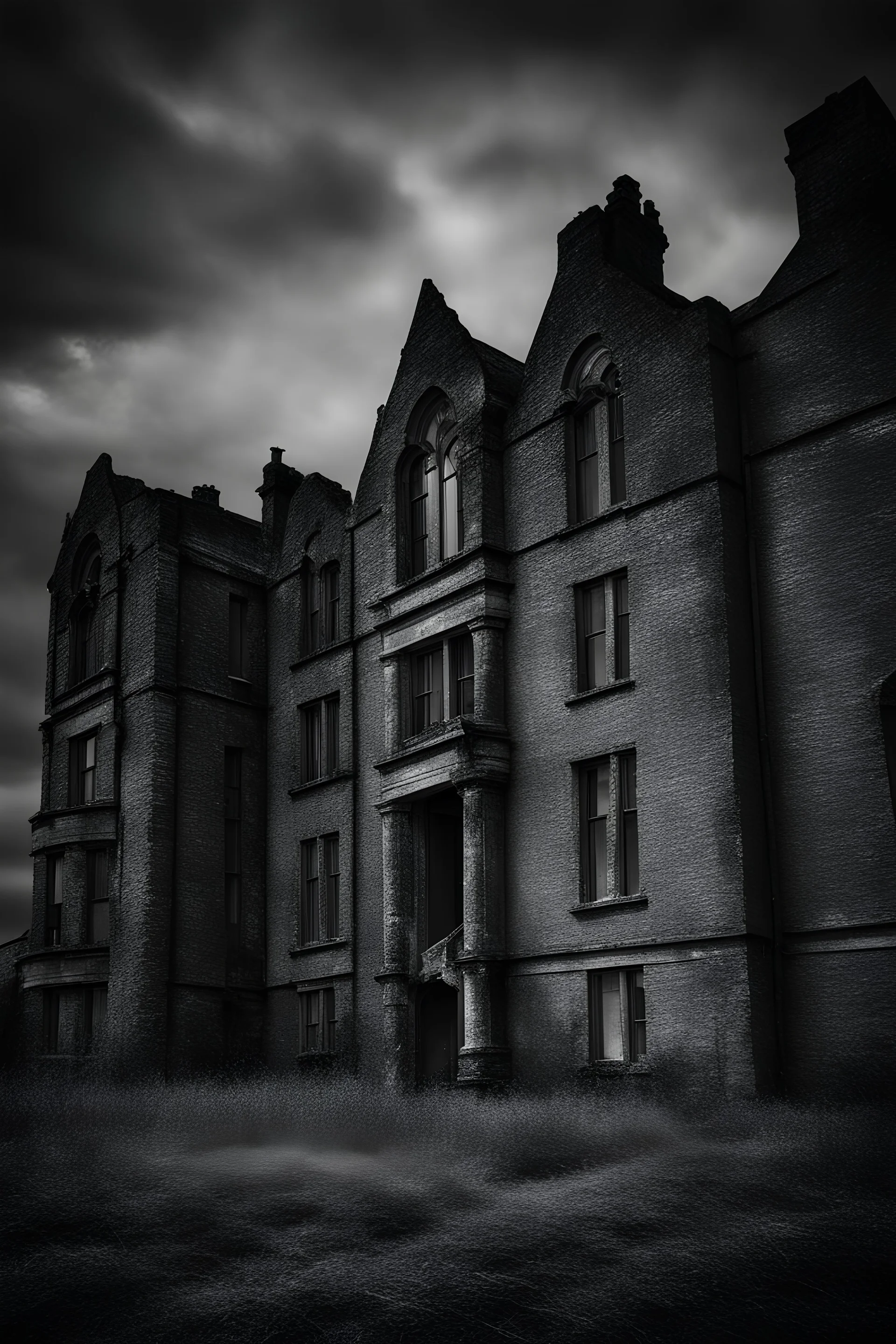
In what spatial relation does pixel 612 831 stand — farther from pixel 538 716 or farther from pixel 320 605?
pixel 320 605

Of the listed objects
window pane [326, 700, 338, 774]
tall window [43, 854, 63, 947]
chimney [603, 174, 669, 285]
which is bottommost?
tall window [43, 854, 63, 947]

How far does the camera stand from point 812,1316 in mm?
12086

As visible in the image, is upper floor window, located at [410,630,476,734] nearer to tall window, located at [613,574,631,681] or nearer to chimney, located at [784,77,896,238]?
tall window, located at [613,574,631,681]

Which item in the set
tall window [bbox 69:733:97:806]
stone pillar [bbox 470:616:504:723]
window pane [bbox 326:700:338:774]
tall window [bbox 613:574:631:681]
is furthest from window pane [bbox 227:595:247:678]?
tall window [bbox 613:574:631:681]

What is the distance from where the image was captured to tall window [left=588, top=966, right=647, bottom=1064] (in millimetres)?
23141

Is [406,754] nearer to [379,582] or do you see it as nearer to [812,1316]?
[379,582]

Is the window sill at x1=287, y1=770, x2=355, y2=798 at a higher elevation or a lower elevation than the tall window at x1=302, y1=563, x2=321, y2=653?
lower

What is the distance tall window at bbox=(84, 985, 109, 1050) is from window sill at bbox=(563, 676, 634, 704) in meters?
13.8

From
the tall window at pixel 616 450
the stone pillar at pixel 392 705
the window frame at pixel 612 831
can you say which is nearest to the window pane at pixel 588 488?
the tall window at pixel 616 450

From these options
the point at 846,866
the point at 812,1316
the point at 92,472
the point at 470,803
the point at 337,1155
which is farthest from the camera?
the point at 92,472

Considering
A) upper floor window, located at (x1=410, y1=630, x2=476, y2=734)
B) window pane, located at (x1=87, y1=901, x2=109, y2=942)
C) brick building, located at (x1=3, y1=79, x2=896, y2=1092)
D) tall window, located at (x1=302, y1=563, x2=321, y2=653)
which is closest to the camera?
brick building, located at (x1=3, y1=79, x2=896, y2=1092)

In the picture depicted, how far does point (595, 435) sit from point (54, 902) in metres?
18.0

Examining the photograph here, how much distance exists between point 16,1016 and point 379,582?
47.4ft

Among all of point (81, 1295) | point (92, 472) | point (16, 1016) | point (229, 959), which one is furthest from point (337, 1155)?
point (92, 472)
